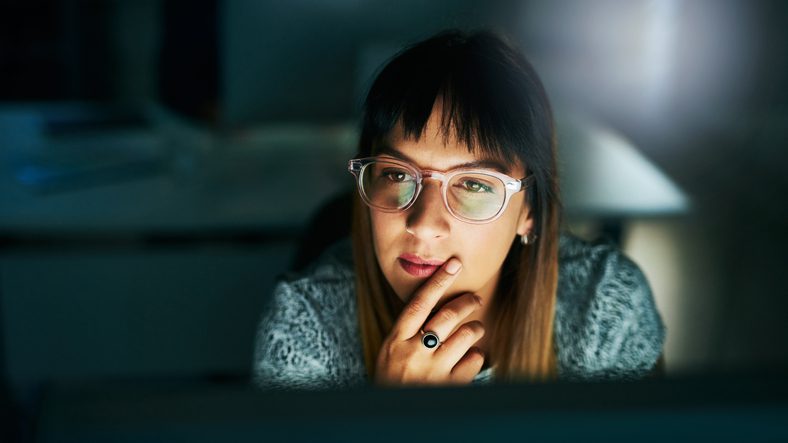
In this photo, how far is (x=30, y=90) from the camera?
437cm

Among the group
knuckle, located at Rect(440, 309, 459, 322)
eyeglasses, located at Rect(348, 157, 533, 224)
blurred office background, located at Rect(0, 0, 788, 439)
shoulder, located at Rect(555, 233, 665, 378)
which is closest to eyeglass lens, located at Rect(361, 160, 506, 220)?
eyeglasses, located at Rect(348, 157, 533, 224)

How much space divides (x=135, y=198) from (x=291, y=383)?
0.92 metres

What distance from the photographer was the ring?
812 mm

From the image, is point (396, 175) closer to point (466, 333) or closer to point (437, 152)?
point (437, 152)

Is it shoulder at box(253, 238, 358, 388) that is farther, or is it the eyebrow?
shoulder at box(253, 238, 358, 388)

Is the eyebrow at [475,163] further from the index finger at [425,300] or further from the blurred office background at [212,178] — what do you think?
the blurred office background at [212,178]

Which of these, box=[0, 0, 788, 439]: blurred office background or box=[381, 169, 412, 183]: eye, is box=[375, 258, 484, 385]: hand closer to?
box=[381, 169, 412, 183]: eye

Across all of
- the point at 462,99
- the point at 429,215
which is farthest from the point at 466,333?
the point at 462,99

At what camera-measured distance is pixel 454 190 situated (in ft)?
2.56

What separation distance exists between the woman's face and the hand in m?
0.02

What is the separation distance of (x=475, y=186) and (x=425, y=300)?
12 cm

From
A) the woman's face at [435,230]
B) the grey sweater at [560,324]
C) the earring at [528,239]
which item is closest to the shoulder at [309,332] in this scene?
the grey sweater at [560,324]

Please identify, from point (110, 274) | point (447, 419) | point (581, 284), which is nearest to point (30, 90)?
point (110, 274)

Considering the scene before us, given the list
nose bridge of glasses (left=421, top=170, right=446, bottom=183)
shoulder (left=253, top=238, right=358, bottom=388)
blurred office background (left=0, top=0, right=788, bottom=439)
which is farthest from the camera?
blurred office background (left=0, top=0, right=788, bottom=439)
